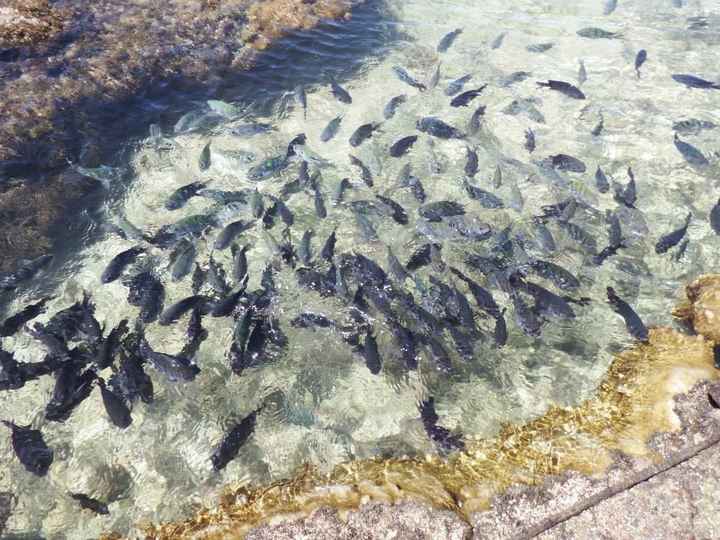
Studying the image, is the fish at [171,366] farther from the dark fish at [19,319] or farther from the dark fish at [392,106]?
the dark fish at [392,106]

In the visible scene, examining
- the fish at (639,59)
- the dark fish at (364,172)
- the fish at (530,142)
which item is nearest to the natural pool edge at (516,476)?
the dark fish at (364,172)

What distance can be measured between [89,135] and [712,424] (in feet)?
30.9

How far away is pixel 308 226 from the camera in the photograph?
6770 mm

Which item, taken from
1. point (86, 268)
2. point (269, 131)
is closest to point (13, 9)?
point (269, 131)

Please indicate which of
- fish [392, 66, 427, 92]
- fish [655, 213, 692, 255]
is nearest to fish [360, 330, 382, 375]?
fish [655, 213, 692, 255]

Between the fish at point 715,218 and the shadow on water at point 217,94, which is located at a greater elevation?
the shadow on water at point 217,94

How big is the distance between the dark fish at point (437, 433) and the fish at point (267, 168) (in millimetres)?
4143

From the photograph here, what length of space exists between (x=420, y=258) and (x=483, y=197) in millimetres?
1502

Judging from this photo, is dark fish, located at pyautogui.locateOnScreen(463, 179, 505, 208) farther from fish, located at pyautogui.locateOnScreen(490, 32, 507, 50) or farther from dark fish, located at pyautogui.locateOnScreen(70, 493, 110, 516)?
dark fish, located at pyautogui.locateOnScreen(70, 493, 110, 516)

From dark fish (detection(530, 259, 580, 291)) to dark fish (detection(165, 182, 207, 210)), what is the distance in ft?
15.4

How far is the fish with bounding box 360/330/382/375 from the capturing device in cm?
517

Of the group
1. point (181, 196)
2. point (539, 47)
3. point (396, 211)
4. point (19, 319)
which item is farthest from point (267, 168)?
point (539, 47)

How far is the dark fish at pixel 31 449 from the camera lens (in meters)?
4.60

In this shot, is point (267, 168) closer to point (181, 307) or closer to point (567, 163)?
point (181, 307)
